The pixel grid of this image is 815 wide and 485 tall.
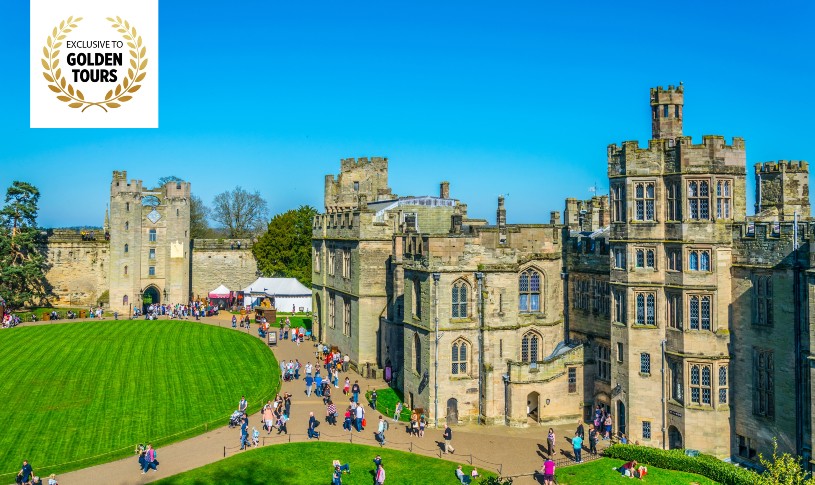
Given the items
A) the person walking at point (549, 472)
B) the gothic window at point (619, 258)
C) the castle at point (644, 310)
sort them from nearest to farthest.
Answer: the person walking at point (549, 472) < the castle at point (644, 310) < the gothic window at point (619, 258)

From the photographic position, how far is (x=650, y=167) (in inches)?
1219

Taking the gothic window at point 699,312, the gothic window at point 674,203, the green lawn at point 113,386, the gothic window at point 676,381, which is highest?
the gothic window at point 674,203

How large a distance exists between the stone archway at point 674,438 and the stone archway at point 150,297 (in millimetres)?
53893

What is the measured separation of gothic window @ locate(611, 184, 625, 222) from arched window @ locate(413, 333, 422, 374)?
37.3 feet

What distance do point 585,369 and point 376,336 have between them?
567 inches

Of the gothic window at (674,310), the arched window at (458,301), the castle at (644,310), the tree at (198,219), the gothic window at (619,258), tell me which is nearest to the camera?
the castle at (644,310)

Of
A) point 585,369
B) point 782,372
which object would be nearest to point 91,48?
point 585,369

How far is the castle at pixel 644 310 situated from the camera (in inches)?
1112

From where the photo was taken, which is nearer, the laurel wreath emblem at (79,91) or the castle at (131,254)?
the laurel wreath emblem at (79,91)

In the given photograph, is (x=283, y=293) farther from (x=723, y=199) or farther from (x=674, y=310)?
(x=723, y=199)

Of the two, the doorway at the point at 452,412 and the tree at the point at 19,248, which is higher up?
the tree at the point at 19,248

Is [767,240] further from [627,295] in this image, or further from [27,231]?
[27,231]

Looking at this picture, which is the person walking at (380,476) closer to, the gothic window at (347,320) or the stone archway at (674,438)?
the stone archway at (674,438)

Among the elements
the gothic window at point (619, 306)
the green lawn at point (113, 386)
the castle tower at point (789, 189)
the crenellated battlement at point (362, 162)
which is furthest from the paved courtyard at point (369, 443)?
the crenellated battlement at point (362, 162)
